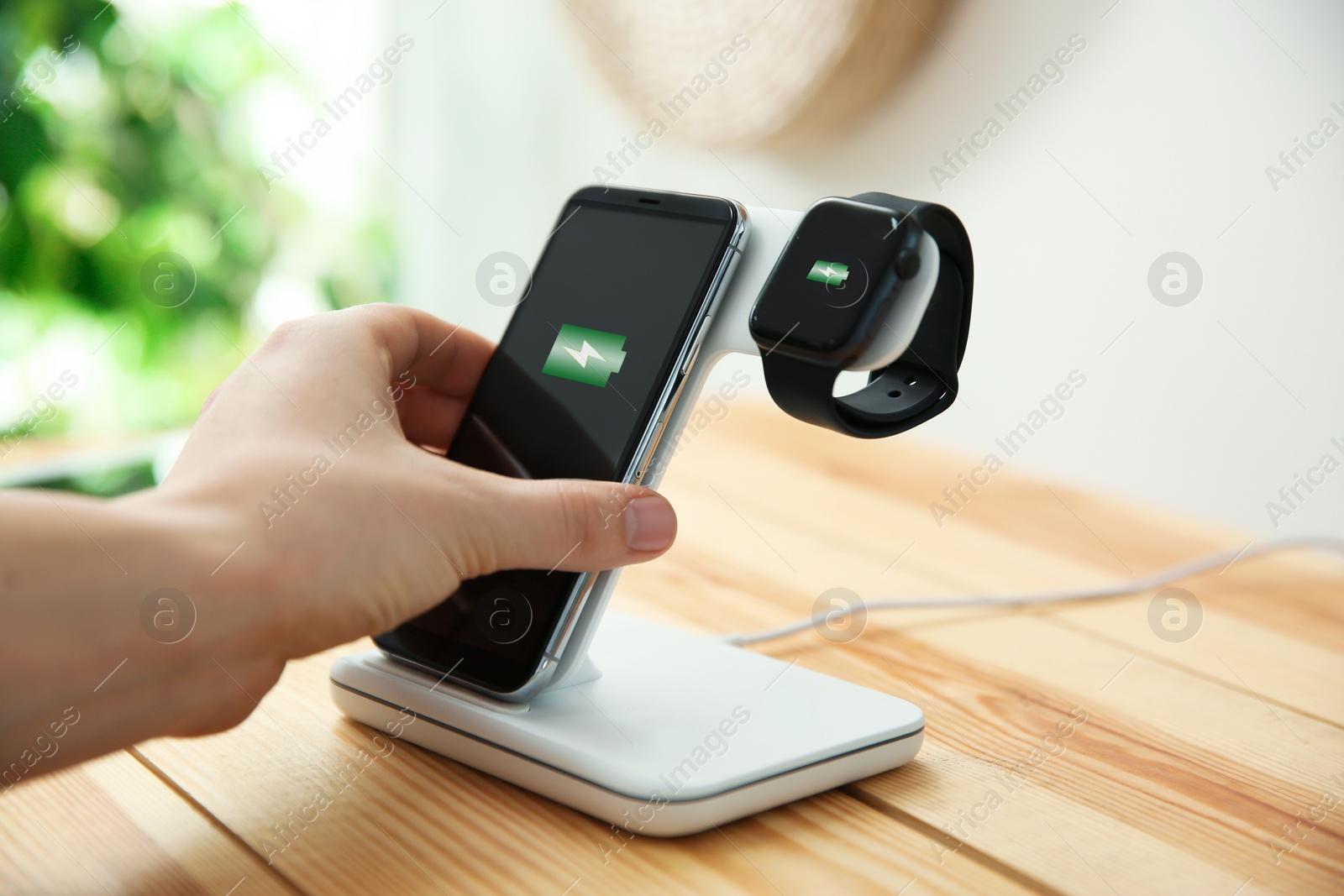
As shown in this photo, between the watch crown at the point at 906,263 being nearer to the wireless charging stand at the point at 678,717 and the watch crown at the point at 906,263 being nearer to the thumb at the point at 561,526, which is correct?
the wireless charging stand at the point at 678,717

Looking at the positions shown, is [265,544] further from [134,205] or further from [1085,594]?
[134,205]

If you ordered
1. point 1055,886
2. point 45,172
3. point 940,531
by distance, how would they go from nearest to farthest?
point 1055,886 → point 940,531 → point 45,172

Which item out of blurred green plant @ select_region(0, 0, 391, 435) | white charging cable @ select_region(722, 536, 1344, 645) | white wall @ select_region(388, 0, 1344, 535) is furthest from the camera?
blurred green plant @ select_region(0, 0, 391, 435)

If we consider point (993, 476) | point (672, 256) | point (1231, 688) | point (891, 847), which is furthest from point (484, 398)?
point (993, 476)

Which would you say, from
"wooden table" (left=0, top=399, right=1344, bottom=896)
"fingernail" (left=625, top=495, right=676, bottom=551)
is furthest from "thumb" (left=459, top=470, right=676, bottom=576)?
"wooden table" (left=0, top=399, right=1344, bottom=896)

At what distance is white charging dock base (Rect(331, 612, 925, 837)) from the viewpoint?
0.40 metres

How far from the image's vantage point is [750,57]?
1.15 meters

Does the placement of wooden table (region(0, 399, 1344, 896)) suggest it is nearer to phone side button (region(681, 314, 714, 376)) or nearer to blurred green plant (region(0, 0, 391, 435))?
phone side button (region(681, 314, 714, 376))

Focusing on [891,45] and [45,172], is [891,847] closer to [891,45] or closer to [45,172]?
[891,45]

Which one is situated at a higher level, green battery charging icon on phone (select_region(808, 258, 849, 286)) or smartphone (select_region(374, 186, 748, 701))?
green battery charging icon on phone (select_region(808, 258, 849, 286))

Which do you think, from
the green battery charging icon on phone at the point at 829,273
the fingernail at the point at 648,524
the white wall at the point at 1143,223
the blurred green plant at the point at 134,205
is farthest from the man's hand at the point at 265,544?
the blurred green plant at the point at 134,205

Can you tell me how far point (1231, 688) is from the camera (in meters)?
0.59

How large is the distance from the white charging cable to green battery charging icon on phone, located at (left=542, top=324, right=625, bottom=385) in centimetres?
21

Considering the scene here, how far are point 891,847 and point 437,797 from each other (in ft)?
0.61
